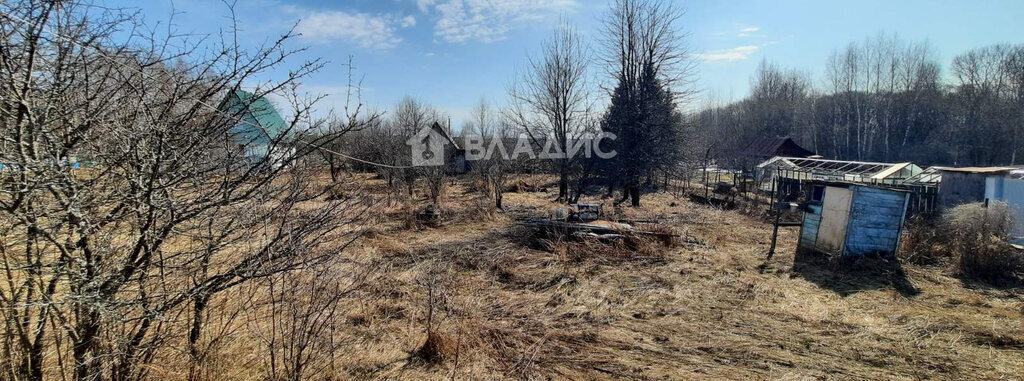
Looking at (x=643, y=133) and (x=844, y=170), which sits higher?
(x=643, y=133)

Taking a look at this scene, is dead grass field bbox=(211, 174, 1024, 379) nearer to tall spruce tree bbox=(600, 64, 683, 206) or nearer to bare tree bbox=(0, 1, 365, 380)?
bare tree bbox=(0, 1, 365, 380)

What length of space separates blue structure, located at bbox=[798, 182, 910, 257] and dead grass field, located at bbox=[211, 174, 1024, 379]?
19.1 inches

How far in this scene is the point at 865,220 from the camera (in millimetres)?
6902

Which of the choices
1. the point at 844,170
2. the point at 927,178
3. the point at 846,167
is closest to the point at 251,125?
the point at 927,178

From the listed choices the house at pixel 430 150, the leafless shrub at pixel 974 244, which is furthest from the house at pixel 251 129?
the leafless shrub at pixel 974 244

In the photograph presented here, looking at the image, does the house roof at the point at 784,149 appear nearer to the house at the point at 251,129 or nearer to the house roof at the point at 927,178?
the house roof at the point at 927,178

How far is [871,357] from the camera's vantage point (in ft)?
12.7

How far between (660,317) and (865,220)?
15.5 feet

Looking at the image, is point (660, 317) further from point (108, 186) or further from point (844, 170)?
point (844, 170)

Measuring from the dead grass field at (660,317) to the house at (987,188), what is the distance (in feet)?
14.7

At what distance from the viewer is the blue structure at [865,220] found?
6.84 metres

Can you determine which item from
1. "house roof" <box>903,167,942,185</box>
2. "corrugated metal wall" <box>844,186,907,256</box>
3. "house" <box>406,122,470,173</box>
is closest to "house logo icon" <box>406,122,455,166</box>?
"house" <box>406,122,470,173</box>

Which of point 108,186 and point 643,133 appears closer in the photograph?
point 108,186

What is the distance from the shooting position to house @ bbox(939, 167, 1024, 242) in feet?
29.1
